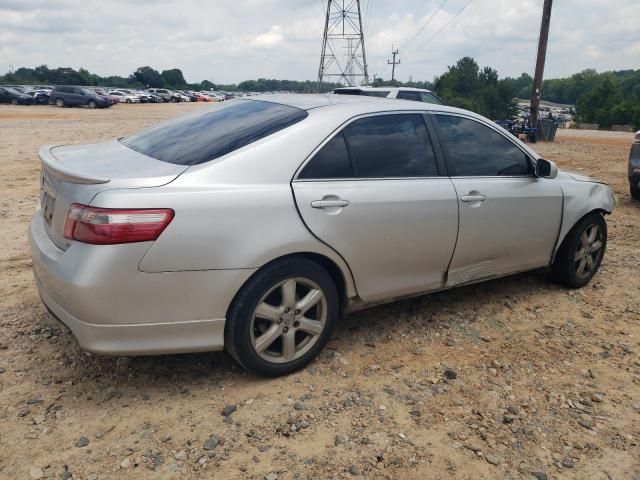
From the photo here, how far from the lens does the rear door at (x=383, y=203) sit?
3.01 m

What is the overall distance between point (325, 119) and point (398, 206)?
0.69 m

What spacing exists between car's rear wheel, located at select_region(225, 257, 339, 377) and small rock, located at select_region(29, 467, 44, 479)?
1.00m

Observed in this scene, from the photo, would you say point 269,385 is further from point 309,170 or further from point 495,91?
point 495,91

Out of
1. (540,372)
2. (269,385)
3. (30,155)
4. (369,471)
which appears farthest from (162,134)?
(30,155)

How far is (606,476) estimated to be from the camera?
8.04 feet

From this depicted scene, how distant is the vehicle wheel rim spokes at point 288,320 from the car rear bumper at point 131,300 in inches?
9.1

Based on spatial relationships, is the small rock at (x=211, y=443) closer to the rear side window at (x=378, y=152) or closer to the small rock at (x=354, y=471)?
the small rock at (x=354, y=471)

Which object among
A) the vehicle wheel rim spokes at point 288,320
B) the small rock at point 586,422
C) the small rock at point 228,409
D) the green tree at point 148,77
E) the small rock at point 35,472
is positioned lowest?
the small rock at point 35,472

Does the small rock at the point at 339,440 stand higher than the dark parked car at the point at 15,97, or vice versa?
the dark parked car at the point at 15,97

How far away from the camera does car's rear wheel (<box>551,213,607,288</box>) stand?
4441mm

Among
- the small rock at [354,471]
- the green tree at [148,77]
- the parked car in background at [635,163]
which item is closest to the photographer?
the small rock at [354,471]

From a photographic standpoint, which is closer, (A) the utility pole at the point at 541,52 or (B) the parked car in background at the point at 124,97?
(A) the utility pole at the point at 541,52

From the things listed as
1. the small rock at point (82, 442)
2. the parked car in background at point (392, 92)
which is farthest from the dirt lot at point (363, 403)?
the parked car in background at point (392, 92)

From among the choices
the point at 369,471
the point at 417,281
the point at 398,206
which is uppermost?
the point at 398,206
